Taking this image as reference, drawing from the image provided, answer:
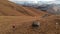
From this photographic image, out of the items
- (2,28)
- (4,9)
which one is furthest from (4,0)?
(2,28)

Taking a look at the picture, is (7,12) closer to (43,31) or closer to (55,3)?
(55,3)

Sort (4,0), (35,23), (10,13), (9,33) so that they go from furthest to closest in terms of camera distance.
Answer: (4,0) < (10,13) < (35,23) < (9,33)

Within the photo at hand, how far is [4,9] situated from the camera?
28.4 metres

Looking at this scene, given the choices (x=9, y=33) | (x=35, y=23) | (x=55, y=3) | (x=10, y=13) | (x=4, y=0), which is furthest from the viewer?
(x=4, y=0)

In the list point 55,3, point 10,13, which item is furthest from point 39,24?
point 55,3

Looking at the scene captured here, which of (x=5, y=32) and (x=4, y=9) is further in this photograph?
(x=4, y=9)

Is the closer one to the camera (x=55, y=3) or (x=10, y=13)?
(x=10, y=13)

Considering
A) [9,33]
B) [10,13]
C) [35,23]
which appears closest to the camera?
[9,33]

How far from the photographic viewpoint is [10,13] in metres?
27.0

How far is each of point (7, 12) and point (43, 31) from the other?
16399mm

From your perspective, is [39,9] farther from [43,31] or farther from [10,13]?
[43,31]

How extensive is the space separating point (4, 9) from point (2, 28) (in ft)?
53.0

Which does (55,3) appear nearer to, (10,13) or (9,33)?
(10,13)

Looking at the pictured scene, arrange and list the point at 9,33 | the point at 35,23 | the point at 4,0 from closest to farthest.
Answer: the point at 9,33, the point at 35,23, the point at 4,0
